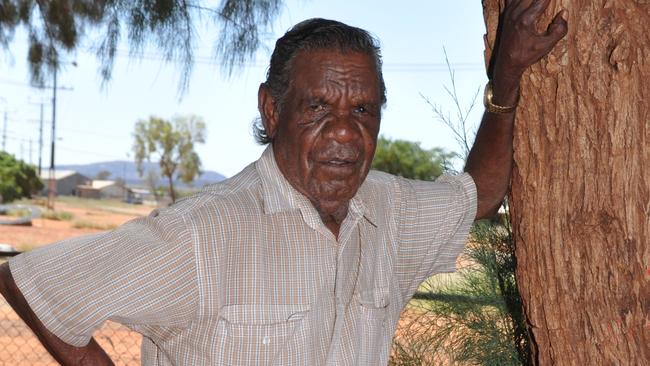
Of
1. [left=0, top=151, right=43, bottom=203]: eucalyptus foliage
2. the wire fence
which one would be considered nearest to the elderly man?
the wire fence

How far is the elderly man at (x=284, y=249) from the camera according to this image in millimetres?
1712

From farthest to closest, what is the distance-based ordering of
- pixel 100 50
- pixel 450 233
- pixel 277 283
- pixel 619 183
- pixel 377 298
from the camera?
pixel 100 50 < pixel 450 233 < pixel 377 298 < pixel 277 283 < pixel 619 183

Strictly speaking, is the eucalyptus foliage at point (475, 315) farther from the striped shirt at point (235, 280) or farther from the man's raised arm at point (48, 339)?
the man's raised arm at point (48, 339)

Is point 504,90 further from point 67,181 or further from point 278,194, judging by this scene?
point 67,181

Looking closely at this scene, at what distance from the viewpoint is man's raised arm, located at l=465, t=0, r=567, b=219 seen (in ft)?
5.72

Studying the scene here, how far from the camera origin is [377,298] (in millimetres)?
2018

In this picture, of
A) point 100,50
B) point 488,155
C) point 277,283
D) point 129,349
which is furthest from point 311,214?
point 129,349

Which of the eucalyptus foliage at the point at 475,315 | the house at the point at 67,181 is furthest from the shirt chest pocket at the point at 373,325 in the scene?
the house at the point at 67,181

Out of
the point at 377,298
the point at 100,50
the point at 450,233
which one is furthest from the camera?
the point at 100,50

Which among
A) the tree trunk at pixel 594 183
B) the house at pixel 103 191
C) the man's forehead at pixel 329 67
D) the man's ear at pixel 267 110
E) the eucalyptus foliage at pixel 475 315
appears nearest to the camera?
the tree trunk at pixel 594 183

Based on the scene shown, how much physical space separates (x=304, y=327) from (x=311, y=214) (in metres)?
0.25

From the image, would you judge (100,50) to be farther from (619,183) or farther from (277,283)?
(619,183)

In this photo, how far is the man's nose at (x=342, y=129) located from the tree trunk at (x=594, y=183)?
390 mm

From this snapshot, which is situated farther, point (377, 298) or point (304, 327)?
point (377, 298)
